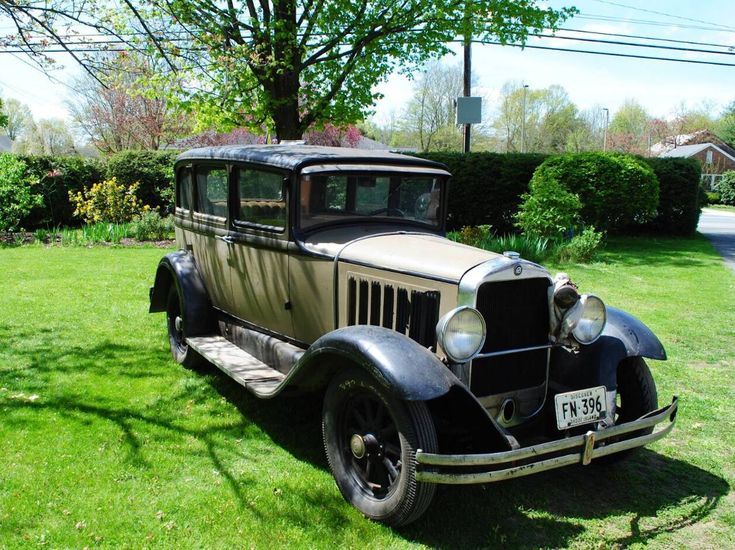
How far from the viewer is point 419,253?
3785 millimetres

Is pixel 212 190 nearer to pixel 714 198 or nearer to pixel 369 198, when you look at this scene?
pixel 369 198

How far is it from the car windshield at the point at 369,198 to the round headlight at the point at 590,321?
1580mm

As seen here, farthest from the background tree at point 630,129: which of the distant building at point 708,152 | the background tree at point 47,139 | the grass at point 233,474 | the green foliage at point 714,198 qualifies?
the grass at point 233,474

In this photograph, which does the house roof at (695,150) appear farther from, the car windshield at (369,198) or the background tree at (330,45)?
the car windshield at (369,198)

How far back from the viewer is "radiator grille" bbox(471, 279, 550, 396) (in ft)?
11.4

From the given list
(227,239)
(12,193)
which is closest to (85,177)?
(12,193)

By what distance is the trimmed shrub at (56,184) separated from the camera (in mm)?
15484

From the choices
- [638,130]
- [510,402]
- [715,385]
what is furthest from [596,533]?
[638,130]

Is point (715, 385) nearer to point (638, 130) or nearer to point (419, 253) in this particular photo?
point (419, 253)

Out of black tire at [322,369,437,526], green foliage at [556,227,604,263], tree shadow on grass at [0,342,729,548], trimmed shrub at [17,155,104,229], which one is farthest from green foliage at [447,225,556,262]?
trimmed shrub at [17,155,104,229]

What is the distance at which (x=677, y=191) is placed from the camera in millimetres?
15477

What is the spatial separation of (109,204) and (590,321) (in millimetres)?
13349

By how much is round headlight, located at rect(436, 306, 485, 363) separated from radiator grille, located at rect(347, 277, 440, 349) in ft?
0.95

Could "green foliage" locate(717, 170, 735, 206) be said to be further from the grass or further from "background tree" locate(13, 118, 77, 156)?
"background tree" locate(13, 118, 77, 156)
